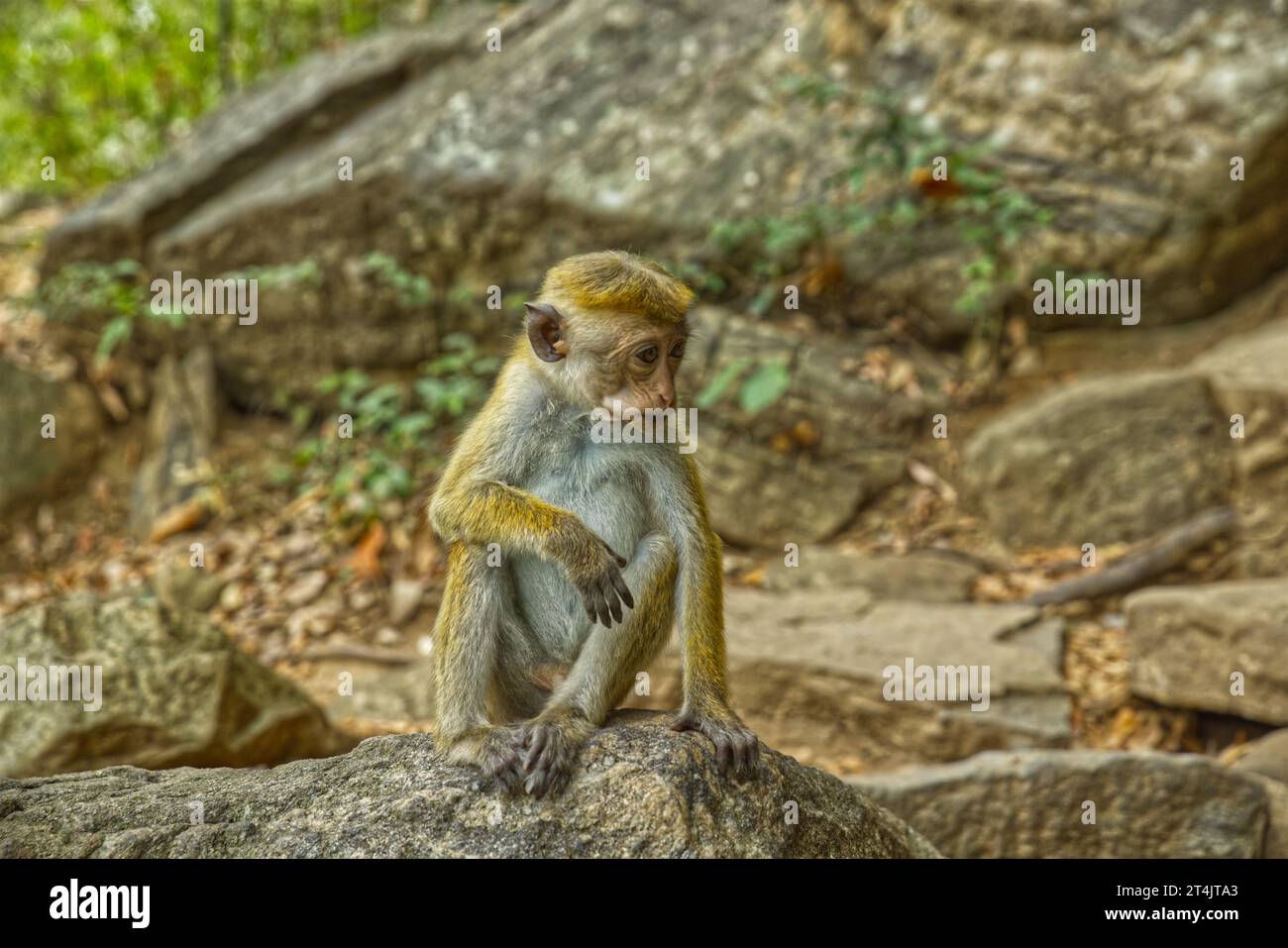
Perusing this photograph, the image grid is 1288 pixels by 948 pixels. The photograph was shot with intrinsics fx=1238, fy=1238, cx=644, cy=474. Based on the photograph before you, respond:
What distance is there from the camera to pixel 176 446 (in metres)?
13.9

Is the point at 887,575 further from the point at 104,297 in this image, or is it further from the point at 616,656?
the point at 104,297

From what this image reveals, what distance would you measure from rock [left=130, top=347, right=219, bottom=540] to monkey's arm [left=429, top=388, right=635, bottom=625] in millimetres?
8576

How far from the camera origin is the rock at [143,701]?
24.8 ft

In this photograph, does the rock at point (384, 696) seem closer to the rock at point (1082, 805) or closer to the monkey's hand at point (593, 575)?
the rock at point (1082, 805)

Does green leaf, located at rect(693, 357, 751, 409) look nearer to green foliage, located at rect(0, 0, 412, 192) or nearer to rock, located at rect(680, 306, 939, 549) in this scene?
rock, located at rect(680, 306, 939, 549)

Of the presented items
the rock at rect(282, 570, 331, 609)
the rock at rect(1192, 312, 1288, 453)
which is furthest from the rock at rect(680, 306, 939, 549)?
the rock at rect(282, 570, 331, 609)

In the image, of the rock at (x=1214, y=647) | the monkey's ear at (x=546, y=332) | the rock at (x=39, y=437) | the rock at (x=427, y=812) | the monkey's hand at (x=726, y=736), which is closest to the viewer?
the rock at (x=427, y=812)

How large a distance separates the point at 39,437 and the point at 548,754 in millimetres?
10902

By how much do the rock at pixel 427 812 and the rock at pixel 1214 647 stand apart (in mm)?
4276

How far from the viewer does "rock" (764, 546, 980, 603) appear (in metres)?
10.9

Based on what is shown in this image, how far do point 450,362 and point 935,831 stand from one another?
7.19 m

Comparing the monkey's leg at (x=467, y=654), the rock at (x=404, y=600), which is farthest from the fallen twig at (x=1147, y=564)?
the monkey's leg at (x=467, y=654)

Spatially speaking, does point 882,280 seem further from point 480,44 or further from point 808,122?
point 480,44

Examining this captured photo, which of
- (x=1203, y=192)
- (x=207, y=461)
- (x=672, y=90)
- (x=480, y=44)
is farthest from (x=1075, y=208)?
(x=207, y=461)
